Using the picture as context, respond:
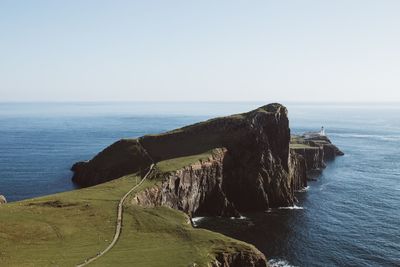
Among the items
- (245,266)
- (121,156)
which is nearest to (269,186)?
(121,156)

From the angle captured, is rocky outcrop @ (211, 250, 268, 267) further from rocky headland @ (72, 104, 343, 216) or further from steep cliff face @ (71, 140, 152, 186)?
steep cliff face @ (71, 140, 152, 186)

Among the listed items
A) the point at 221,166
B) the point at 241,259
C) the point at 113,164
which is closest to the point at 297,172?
the point at 221,166

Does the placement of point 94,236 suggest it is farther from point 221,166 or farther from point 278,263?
point 221,166

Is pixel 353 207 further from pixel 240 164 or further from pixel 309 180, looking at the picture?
pixel 309 180

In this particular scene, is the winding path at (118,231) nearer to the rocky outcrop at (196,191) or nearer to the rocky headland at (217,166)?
the rocky headland at (217,166)

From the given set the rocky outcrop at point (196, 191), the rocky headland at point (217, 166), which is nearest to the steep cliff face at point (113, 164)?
the rocky headland at point (217, 166)

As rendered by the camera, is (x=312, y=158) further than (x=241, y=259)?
Yes

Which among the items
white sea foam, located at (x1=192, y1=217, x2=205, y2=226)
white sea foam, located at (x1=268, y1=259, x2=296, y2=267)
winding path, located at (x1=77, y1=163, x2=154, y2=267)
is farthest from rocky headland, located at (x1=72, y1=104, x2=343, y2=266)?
white sea foam, located at (x1=268, y1=259, x2=296, y2=267)
